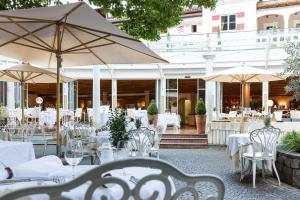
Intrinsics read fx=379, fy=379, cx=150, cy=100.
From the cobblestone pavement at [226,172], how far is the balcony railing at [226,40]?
253 inches

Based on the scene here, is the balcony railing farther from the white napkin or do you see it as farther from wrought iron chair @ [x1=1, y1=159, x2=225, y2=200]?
wrought iron chair @ [x1=1, y1=159, x2=225, y2=200]

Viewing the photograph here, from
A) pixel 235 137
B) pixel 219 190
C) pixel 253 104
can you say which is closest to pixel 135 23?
pixel 235 137

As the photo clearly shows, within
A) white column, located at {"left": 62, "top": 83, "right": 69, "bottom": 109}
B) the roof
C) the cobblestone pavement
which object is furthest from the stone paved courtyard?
the roof

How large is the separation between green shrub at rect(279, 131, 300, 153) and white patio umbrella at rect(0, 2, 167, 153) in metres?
3.50

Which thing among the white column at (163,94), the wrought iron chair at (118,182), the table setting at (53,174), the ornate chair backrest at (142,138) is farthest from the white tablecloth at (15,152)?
the white column at (163,94)

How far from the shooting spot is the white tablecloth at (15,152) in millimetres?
5356

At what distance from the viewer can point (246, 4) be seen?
22.1 meters

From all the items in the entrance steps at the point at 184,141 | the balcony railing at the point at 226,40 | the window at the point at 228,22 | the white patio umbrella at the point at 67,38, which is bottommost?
the entrance steps at the point at 184,141

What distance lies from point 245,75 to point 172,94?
7966 mm

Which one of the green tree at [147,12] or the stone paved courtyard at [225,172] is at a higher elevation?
the green tree at [147,12]

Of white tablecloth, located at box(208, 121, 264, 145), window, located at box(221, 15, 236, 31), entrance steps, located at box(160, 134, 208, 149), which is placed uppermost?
window, located at box(221, 15, 236, 31)

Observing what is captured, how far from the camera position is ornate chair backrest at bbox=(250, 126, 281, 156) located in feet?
21.7

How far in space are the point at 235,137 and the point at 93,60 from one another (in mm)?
3188

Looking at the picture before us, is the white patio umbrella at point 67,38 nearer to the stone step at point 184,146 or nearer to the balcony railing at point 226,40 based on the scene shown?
the stone step at point 184,146
